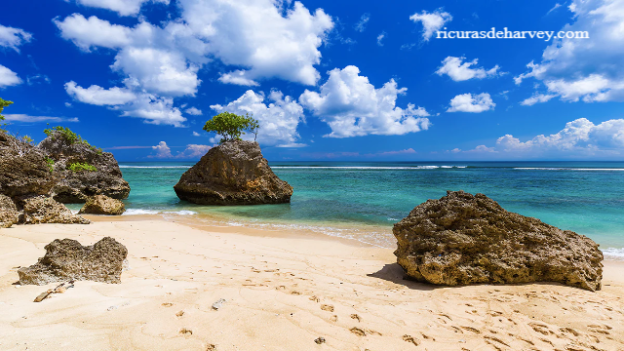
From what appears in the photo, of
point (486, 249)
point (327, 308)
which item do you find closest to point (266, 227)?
point (327, 308)

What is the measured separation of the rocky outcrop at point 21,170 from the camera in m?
8.69

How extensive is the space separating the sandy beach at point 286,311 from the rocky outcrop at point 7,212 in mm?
2798

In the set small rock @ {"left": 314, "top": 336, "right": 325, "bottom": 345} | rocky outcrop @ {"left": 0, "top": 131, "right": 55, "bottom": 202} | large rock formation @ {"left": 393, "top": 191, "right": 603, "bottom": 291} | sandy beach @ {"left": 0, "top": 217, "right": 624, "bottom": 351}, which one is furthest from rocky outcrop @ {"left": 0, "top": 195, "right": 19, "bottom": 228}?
large rock formation @ {"left": 393, "top": 191, "right": 603, "bottom": 291}

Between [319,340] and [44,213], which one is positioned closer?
[319,340]

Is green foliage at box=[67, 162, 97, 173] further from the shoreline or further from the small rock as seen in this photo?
the small rock

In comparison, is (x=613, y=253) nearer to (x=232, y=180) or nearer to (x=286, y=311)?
(x=286, y=311)

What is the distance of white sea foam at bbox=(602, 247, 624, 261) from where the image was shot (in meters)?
7.43

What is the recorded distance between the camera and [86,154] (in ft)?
57.5

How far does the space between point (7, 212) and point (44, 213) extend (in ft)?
3.01

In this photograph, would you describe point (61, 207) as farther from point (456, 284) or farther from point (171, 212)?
point (456, 284)

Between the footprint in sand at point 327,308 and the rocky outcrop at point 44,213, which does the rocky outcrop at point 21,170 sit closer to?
the rocky outcrop at point 44,213

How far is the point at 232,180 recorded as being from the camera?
17.8m

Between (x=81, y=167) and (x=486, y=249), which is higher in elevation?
(x=81, y=167)

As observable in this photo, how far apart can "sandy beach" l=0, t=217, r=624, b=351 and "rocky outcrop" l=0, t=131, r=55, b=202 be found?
420 centimetres
